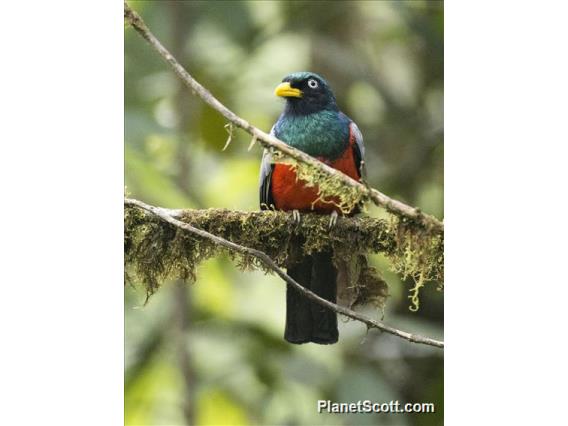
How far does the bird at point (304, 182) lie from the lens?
204 inches

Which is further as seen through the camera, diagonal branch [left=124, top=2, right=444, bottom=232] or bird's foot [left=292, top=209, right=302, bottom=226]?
bird's foot [left=292, top=209, right=302, bottom=226]

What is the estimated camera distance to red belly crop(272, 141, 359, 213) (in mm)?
5172

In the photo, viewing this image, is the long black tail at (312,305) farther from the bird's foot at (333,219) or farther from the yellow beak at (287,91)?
the yellow beak at (287,91)

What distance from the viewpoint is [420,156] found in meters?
6.21

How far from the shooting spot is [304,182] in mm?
5148

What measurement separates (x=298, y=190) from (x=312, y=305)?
28.5 inches

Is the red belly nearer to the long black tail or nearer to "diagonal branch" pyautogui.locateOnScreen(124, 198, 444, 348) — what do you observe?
the long black tail

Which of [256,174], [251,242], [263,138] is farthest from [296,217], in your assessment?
[256,174]

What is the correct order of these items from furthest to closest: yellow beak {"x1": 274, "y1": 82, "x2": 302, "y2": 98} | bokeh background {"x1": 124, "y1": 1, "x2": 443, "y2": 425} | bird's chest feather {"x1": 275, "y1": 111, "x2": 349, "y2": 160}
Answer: yellow beak {"x1": 274, "y1": 82, "x2": 302, "y2": 98} < bird's chest feather {"x1": 275, "y1": 111, "x2": 349, "y2": 160} < bokeh background {"x1": 124, "y1": 1, "x2": 443, "y2": 425}

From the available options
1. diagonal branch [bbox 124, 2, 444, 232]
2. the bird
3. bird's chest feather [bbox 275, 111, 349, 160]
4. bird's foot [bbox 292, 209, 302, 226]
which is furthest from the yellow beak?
diagonal branch [bbox 124, 2, 444, 232]

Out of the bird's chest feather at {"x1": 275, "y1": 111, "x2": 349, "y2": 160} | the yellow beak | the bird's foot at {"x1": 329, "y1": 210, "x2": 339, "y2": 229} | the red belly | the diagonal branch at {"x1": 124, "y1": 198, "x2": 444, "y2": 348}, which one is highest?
the yellow beak

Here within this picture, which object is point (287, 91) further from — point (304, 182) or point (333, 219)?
point (333, 219)

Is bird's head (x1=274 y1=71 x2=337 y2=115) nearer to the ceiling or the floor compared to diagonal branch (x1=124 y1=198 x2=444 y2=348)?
nearer to the ceiling

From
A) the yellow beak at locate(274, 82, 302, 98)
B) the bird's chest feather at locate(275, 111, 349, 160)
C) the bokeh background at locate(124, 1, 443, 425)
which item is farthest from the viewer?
the yellow beak at locate(274, 82, 302, 98)
